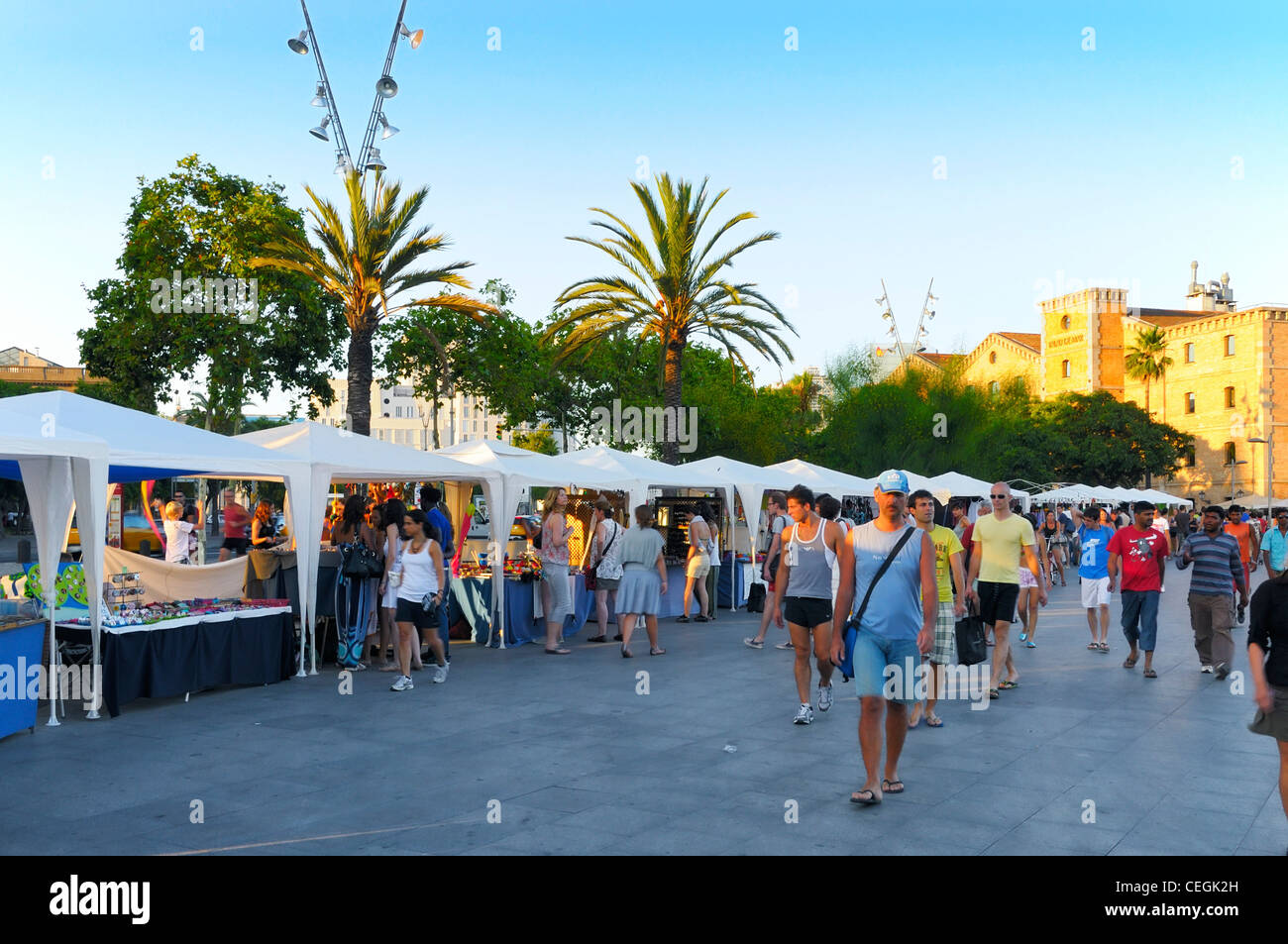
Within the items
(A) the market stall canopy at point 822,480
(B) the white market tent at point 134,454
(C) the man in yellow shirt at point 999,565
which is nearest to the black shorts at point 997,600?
(C) the man in yellow shirt at point 999,565

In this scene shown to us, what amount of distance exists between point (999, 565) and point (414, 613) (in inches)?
213

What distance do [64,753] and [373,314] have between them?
12038 millimetres

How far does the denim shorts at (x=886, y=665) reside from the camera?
565cm

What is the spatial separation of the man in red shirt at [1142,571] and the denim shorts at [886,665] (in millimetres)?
5958

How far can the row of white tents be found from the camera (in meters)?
8.27

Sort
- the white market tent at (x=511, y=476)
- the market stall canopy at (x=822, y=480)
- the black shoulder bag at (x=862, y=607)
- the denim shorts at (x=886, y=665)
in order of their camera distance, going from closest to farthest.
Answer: the denim shorts at (x=886, y=665), the black shoulder bag at (x=862, y=607), the white market tent at (x=511, y=476), the market stall canopy at (x=822, y=480)

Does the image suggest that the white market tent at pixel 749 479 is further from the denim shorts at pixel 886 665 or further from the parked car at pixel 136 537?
the parked car at pixel 136 537

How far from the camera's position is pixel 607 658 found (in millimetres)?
12086

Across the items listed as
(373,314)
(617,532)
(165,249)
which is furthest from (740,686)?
(165,249)

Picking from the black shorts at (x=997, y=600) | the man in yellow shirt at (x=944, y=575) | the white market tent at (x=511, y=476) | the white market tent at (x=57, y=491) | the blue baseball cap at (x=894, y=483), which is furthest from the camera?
the white market tent at (x=511, y=476)

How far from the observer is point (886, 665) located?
571cm

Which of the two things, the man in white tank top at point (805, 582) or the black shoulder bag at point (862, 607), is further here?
the man in white tank top at point (805, 582)

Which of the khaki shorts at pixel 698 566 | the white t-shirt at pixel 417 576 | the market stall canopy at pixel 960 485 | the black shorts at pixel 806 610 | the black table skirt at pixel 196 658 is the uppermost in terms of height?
the market stall canopy at pixel 960 485

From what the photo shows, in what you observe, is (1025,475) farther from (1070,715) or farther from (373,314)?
(1070,715)
